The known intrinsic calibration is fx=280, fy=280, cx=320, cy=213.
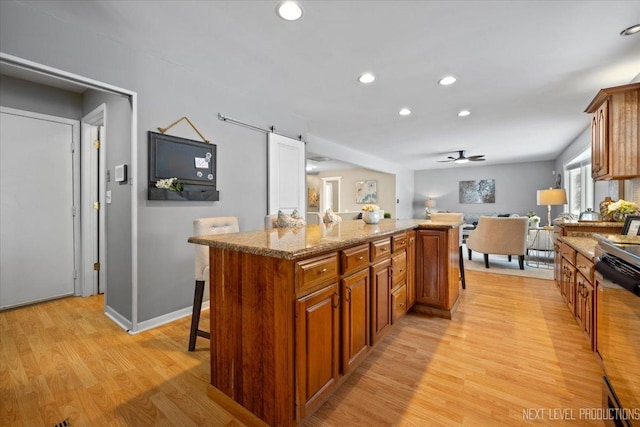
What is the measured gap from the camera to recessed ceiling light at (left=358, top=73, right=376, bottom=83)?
2.95 metres

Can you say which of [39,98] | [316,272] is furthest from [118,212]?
[316,272]

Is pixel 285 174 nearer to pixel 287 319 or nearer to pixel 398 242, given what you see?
pixel 398 242

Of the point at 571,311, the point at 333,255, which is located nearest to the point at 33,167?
the point at 333,255

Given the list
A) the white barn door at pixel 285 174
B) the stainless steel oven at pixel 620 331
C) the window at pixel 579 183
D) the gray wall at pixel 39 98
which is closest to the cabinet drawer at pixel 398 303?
the stainless steel oven at pixel 620 331

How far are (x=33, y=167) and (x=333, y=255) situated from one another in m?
3.71

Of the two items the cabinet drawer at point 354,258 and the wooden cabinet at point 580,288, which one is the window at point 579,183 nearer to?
the wooden cabinet at point 580,288

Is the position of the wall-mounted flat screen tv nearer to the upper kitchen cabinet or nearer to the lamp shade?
the upper kitchen cabinet

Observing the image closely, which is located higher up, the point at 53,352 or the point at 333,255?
the point at 333,255

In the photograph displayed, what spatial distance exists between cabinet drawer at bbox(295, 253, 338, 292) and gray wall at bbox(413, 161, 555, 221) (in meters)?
9.75

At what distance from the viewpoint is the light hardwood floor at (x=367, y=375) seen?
1.48m

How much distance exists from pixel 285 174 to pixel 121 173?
6.43 feet

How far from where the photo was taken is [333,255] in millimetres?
1512

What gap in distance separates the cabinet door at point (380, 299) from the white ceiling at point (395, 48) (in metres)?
1.81

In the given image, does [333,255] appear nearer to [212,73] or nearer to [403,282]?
[403,282]
